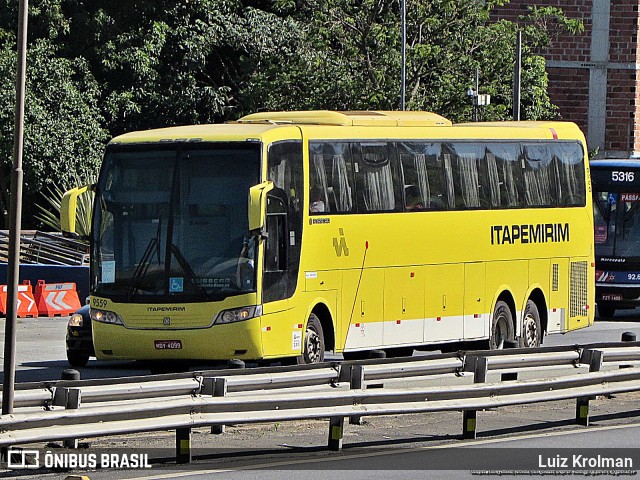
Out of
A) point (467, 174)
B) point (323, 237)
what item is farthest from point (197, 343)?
point (467, 174)

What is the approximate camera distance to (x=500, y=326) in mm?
22875

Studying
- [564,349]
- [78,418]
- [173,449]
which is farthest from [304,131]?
[78,418]

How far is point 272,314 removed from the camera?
17953 millimetres

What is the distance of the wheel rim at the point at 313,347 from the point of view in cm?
1869

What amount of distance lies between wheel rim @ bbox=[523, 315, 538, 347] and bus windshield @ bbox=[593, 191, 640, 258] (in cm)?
820

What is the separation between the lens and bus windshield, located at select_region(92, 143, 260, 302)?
17797 mm

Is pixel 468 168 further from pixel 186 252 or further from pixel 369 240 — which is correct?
pixel 186 252

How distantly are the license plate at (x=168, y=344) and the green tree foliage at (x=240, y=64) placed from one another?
81.8ft

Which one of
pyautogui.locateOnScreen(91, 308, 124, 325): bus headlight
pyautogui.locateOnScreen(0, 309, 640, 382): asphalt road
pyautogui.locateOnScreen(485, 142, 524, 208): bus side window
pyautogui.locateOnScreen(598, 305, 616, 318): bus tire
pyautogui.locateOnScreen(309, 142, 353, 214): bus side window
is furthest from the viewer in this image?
pyautogui.locateOnScreen(598, 305, 616, 318): bus tire

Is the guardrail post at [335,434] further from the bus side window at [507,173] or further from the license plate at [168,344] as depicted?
the bus side window at [507,173]

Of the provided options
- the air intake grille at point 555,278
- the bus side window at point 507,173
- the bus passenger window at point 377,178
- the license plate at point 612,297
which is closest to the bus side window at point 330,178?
the bus passenger window at point 377,178

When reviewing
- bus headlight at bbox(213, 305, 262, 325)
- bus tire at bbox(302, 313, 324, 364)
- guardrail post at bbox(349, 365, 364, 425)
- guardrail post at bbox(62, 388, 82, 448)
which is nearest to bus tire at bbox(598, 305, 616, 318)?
bus tire at bbox(302, 313, 324, 364)

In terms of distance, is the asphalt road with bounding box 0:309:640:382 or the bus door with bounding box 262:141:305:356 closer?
the bus door with bounding box 262:141:305:356

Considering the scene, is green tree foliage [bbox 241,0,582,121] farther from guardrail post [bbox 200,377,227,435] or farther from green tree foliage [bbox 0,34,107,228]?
guardrail post [bbox 200,377,227,435]
